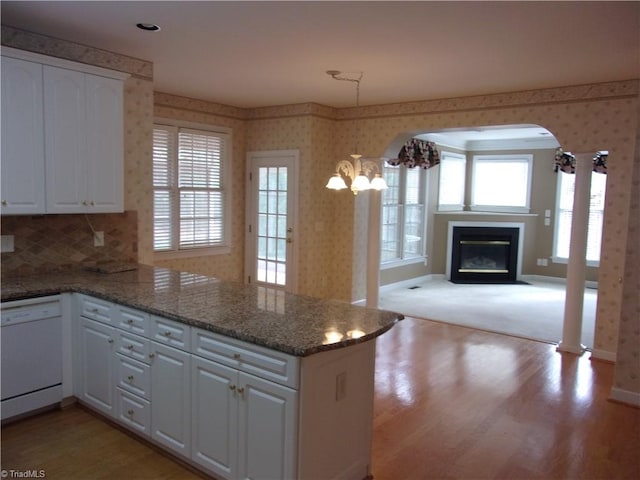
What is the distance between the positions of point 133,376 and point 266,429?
1068 mm

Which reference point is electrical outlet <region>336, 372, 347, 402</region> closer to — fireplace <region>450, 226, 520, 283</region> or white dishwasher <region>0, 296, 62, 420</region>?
white dishwasher <region>0, 296, 62, 420</region>

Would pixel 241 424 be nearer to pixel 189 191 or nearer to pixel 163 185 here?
pixel 163 185

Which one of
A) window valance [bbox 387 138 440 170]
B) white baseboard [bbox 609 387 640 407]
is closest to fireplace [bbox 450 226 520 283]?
window valance [bbox 387 138 440 170]

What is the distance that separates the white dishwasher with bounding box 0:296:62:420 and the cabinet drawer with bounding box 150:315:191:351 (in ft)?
3.00

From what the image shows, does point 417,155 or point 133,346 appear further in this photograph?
point 417,155

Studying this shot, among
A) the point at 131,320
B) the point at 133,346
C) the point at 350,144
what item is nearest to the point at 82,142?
the point at 131,320

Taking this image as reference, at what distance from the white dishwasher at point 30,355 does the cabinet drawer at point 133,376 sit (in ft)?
1.83

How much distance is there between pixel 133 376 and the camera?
294 centimetres

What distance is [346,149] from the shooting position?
636cm

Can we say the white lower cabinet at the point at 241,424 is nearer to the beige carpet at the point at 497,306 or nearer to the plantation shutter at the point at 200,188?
the plantation shutter at the point at 200,188

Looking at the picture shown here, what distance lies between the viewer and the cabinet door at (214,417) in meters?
2.43

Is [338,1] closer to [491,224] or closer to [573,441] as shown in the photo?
[573,441]

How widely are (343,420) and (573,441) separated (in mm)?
1703

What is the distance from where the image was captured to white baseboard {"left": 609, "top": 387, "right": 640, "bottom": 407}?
12.3 feet
